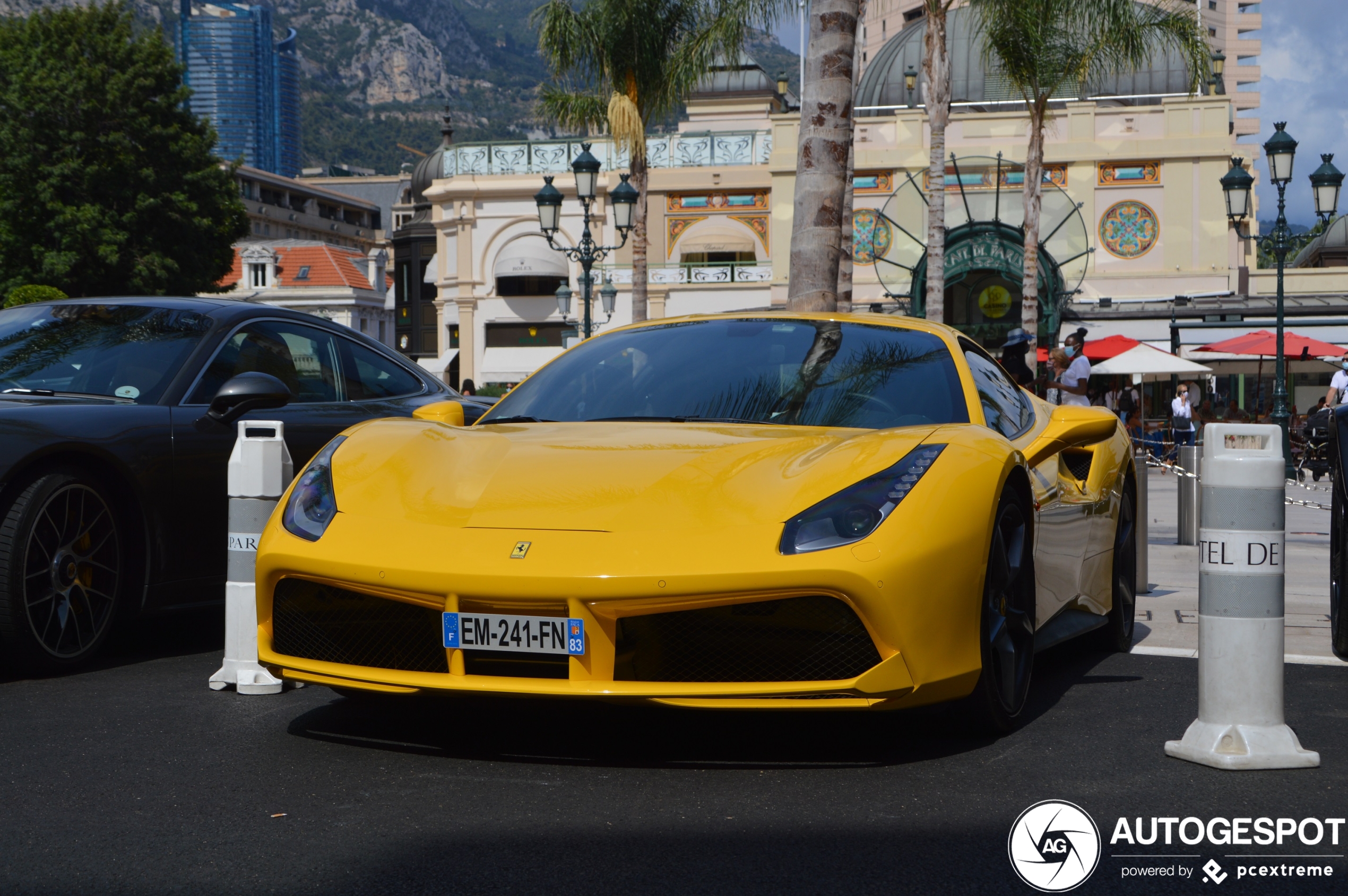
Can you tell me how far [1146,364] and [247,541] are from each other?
2287 centimetres

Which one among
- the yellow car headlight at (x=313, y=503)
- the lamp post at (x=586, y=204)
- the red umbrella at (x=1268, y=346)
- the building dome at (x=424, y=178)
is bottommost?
the yellow car headlight at (x=313, y=503)

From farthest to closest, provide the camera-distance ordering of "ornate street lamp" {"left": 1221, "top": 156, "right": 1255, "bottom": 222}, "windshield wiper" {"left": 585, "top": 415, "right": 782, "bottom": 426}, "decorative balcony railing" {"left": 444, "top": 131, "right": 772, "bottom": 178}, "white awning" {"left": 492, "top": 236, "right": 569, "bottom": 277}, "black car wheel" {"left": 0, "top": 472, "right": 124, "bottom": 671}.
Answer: "white awning" {"left": 492, "top": 236, "right": 569, "bottom": 277}, "decorative balcony railing" {"left": 444, "top": 131, "right": 772, "bottom": 178}, "ornate street lamp" {"left": 1221, "top": 156, "right": 1255, "bottom": 222}, "black car wheel" {"left": 0, "top": 472, "right": 124, "bottom": 671}, "windshield wiper" {"left": 585, "top": 415, "right": 782, "bottom": 426}

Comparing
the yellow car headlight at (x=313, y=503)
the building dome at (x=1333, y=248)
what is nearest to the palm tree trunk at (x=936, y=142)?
the yellow car headlight at (x=313, y=503)

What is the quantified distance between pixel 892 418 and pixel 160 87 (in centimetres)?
3922

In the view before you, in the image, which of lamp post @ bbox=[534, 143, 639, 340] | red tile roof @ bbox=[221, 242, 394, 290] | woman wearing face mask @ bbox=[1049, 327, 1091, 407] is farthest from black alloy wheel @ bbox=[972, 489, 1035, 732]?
red tile roof @ bbox=[221, 242, 394, 290]

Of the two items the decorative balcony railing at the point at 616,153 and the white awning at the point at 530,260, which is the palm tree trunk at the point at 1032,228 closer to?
the decorative balcony railing at the point at 616,153

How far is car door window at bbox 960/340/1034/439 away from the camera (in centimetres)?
456

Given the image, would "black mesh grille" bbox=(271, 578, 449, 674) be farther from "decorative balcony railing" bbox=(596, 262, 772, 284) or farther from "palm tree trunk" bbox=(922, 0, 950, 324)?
"decorative balcony railing" bbox=(596, 262, 772, 284)

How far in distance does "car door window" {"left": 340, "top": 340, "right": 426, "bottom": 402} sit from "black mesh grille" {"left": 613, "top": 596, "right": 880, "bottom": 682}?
3.42m

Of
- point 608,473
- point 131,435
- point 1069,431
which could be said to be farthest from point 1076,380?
point 608,473

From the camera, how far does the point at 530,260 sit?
47.8 m

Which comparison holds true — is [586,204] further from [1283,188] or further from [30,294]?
[1283,188]

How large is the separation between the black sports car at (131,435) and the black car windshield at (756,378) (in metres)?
1.23

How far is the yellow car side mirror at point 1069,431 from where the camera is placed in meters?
4.53
